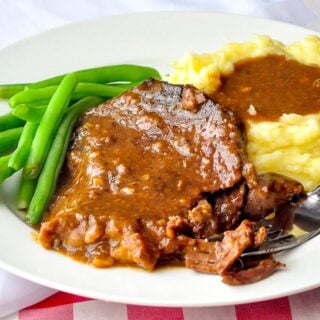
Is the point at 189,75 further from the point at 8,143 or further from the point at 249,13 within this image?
the point at 249,13

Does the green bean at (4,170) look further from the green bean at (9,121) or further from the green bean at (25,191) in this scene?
the green bean at (9,121)

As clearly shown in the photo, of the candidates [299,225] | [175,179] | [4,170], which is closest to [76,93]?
[4,170]

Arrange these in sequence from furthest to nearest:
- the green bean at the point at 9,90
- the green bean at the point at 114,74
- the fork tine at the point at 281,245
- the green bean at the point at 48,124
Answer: the green bean at the point at 114,74
the green bean at the point at 9,90
the green bean at the point at 48,124
the fork tine at the point at 281,245

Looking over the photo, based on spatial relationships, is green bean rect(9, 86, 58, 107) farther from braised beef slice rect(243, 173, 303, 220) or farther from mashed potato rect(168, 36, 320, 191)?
braised beef slice rect(243, 173, 303, 220)

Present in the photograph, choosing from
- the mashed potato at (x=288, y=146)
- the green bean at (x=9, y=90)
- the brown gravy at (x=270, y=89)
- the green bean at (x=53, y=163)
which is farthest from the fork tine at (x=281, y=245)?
the green bean at (x=9, y=90)

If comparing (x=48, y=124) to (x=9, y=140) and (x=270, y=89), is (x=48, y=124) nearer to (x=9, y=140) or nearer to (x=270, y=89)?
(x=9, y=140)

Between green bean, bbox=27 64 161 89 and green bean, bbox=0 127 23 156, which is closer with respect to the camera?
green bean, bbox=0 127 23 156

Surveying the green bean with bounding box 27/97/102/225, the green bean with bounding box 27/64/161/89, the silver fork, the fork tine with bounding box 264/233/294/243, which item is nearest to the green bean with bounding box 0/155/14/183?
the green bean with bounding box 27/97/102/225
